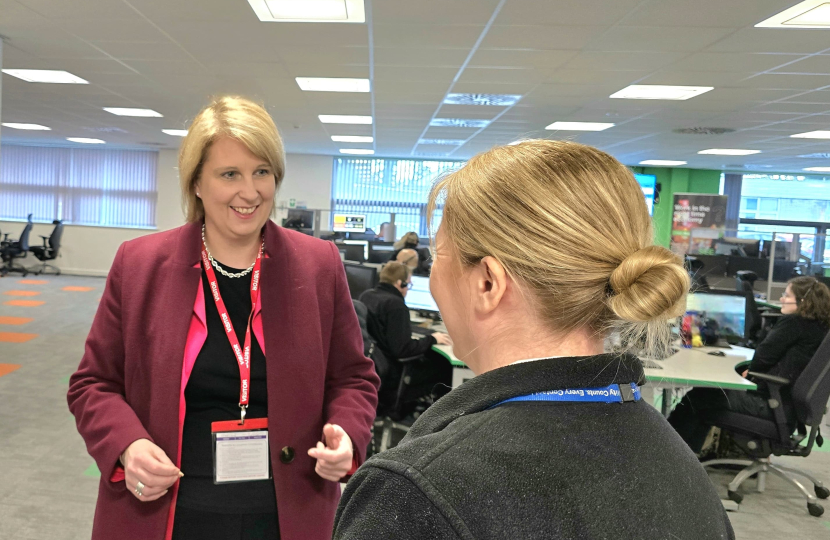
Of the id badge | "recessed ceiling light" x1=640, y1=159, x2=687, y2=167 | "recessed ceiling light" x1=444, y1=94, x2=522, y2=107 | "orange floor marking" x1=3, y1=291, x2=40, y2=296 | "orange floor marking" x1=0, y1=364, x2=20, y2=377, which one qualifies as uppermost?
"recessed ceiling light" x1=640, y1=159, x2=687, y2=167

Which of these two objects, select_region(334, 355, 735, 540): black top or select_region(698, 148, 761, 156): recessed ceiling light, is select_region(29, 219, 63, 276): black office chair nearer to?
select_region(698, 148, 761, 156): recessed ceiling light

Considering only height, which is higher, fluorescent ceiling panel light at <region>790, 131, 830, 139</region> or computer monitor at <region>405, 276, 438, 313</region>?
fluorescent ceiling panel light at <region>790, 131, 830, 139</region>

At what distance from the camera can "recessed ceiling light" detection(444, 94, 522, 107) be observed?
5.95 meters

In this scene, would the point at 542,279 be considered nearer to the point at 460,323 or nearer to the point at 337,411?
the point at 460,323

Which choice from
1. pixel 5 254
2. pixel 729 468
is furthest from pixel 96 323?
pixel 5 254

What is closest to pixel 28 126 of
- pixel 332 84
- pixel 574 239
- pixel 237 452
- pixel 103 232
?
pixel 103 232

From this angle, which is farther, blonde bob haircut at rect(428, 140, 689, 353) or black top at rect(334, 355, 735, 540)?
blonde bob haircut at rect(428, 140, 689, 353)

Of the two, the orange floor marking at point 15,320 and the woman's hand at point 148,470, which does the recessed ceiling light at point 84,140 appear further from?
the woman's hand at point 148,470

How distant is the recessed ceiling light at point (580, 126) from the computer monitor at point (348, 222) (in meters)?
2.89

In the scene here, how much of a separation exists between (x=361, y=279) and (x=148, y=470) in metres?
3.08

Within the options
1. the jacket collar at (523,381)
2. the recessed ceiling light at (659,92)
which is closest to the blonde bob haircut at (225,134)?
the jacket collar at (523,381)

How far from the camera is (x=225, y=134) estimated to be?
115 centimetres

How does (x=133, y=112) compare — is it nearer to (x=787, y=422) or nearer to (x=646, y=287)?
(x=787, y=422)

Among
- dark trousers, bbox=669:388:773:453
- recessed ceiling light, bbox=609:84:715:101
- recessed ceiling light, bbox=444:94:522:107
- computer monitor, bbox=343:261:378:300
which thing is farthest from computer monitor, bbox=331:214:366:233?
dark trousers, bbox=669:388:773:453
